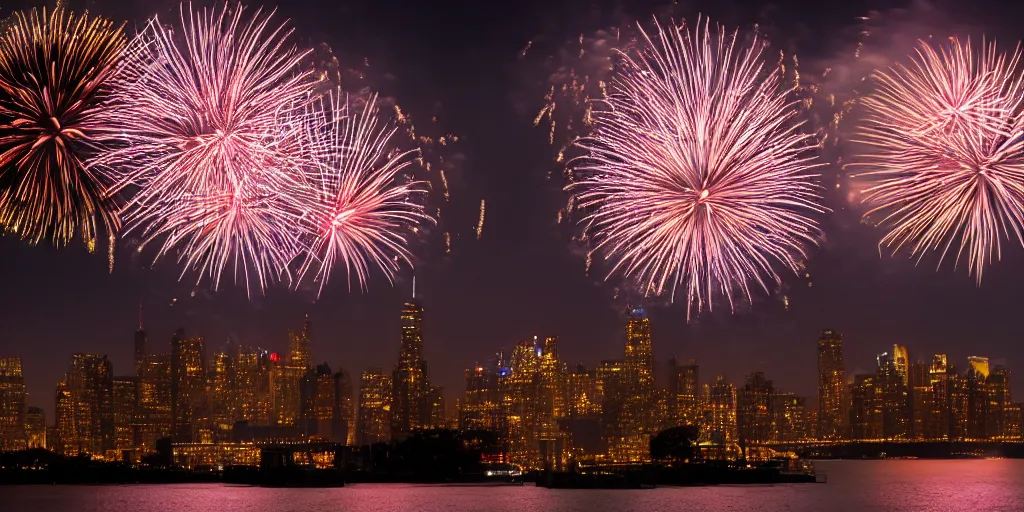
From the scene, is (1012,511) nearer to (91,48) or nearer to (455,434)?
(455,434)

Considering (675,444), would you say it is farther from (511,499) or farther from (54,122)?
(54,122)

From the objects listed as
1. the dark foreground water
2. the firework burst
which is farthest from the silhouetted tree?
the firework burst

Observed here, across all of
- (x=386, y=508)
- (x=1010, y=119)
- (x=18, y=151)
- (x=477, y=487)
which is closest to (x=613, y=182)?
(x=1010, y=119)

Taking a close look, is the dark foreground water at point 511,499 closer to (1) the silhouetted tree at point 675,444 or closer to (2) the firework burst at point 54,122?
(1) the silhouetted tree at point 675,444

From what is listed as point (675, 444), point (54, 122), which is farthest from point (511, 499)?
point (54, 122)

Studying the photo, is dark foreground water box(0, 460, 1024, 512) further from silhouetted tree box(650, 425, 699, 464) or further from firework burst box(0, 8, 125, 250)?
firework burst box(0, 8, 125, 250)
